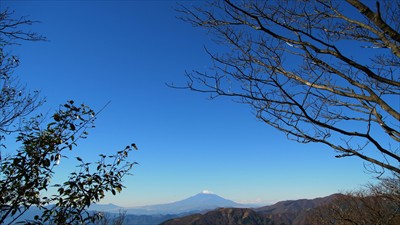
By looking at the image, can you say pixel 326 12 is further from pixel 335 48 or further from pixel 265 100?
pixel 265 100

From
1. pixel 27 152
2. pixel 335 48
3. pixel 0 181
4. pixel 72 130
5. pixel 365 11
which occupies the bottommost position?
pixel 0 181

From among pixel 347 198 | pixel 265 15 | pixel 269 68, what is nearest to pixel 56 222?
pixel 269 68

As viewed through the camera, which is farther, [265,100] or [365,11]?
[265,100]

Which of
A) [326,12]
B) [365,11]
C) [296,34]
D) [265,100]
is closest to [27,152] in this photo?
[265,100]

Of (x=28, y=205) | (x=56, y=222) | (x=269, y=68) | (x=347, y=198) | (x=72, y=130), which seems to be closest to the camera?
(x=56, y=222)

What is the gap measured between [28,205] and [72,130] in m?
0.92

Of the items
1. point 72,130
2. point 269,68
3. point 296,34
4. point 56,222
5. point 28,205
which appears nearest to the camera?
point 56,222

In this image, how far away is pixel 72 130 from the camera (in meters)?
3.72

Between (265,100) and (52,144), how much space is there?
2497 millimetres

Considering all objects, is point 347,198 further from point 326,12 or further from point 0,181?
point 0,181

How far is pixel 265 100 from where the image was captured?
388cm

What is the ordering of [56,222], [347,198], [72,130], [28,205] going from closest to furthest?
1. [56,222]
2. [28,205]
3. [72,130]
4. [347,198]

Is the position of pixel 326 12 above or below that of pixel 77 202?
above

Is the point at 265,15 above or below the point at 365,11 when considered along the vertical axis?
above
